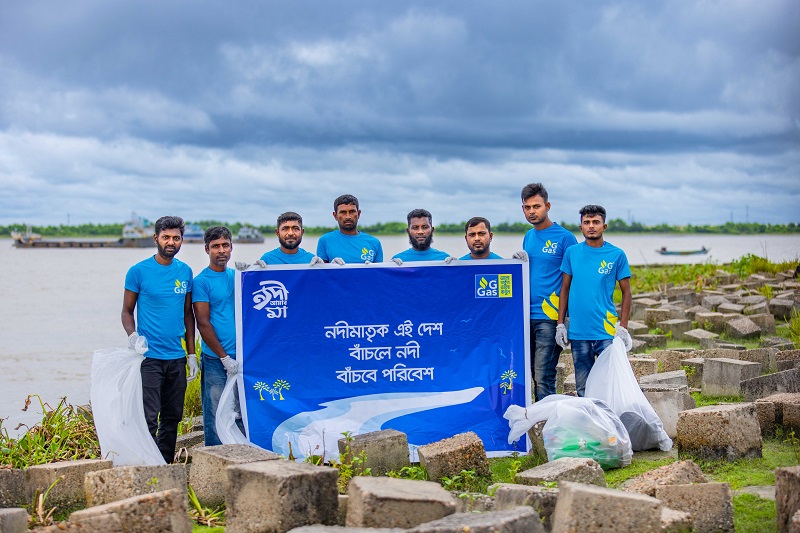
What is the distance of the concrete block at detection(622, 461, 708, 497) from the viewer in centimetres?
519

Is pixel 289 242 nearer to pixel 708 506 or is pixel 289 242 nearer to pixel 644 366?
pixel 708 506

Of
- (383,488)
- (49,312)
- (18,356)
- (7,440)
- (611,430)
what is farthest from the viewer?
(49,312)

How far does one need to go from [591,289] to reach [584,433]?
119 cm

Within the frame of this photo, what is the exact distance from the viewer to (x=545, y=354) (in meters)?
7.07

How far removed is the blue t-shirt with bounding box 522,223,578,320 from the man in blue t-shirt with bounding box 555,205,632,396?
0.44ft

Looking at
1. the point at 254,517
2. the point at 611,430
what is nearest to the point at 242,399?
the point at 254,517

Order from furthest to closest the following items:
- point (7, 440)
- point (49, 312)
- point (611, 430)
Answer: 1. point (49, 312)
2. point (7, 440)
3. point (611, 430)

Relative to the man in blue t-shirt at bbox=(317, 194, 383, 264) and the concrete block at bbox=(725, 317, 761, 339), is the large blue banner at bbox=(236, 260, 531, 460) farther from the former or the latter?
the concrete block at bbox=(725, 317, 761, 339)

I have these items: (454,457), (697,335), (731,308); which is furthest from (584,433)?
(731,308)

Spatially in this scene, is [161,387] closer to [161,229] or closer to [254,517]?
[161,229]

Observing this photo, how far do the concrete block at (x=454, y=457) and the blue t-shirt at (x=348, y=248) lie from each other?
1.91m

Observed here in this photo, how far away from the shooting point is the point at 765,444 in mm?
6672

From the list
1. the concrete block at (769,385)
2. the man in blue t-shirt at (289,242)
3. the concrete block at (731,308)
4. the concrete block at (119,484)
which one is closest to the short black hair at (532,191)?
the man in blue t-shirt at (289,242)

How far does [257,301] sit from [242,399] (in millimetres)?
788
